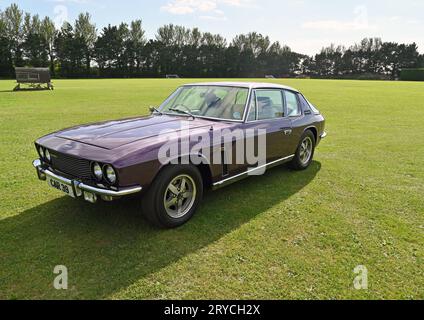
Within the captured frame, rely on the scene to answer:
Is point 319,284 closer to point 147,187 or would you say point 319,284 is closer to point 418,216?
point 147,187

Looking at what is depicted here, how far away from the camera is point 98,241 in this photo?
3.14 metres

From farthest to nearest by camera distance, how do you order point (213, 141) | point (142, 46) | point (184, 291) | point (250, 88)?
1. point (142, 46)
2. point (250, 88)
3. point (213, 141)
4. point (184, 291)

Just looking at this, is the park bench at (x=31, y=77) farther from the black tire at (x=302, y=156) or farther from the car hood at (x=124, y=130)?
the black tire at (x=302, y=156)

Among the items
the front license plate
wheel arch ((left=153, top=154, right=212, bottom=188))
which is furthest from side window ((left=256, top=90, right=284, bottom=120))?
the front license plate

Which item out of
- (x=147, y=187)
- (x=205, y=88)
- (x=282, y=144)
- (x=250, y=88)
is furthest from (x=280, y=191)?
(x=147, y=187)

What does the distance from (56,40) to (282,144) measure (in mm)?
77908

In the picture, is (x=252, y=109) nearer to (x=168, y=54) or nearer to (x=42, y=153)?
(x=42, y=153)

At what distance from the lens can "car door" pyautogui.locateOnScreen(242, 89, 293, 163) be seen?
4270mm

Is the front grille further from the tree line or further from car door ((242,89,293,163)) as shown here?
the tree line

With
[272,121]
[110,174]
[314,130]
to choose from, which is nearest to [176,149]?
[110,174]

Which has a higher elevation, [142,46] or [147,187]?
A: [142,46]

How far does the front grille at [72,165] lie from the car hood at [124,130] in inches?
8.8

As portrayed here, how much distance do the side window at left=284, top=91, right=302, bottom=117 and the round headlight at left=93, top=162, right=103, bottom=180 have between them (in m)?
3.16

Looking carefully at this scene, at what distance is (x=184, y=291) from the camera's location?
8.22ft
